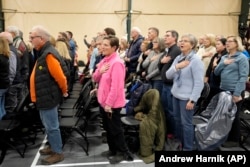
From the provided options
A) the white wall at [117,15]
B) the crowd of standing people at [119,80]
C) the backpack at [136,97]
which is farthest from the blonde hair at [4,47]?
the white wall at [117,15]

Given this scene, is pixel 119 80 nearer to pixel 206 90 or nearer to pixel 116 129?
pixel 116 129

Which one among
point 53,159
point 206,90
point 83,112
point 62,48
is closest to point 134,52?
point 62,48

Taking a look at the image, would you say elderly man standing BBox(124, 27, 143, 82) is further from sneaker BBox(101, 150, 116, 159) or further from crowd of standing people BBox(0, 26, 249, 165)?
sneaker BBox(101, 150, 116, 159)

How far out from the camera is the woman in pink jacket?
107 inches

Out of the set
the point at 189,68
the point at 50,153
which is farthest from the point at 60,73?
the point at 189,68

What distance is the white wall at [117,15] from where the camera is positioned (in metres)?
8.96

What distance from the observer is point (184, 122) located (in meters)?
2.93

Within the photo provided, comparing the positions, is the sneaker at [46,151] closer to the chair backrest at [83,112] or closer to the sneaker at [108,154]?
the chair backrest at [83,112]

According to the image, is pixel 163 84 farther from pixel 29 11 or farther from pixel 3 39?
pixel 29 11

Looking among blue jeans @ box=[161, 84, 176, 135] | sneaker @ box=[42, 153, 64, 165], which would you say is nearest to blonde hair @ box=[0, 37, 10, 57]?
sneaker @ box=[42, 153, 64, 165]

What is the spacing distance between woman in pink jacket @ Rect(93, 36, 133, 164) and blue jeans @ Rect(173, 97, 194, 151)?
23.9 inches

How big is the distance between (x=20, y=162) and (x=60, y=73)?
3.58 feet

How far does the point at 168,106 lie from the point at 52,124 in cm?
143

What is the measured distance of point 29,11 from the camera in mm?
8945
